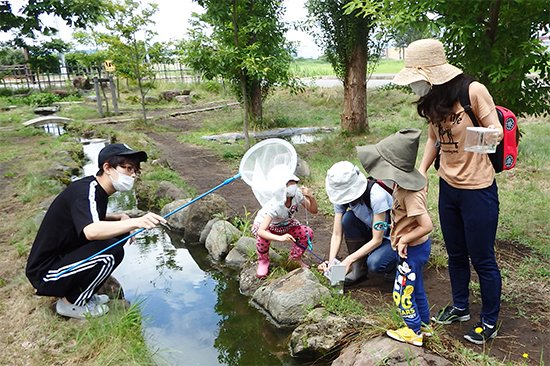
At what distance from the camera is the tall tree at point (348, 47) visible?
8921mm

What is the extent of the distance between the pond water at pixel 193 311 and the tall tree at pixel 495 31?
8.63 feet

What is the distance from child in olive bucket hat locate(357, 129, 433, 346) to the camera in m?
2.38

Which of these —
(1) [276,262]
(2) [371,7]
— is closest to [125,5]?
(2) [371,7]

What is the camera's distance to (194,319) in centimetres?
335

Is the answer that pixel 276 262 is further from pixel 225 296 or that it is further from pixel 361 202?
pixel 361 202

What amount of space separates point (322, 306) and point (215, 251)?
157 cm

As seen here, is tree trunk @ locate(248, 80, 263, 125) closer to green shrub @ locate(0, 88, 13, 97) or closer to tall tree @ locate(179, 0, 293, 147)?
tall tree @ locate(179, 0, 293, 147)

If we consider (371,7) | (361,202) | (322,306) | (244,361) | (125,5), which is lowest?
(244,361)

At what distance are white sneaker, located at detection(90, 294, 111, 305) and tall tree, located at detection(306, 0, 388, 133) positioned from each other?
7353mm

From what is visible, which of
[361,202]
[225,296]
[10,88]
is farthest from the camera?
[10,88]

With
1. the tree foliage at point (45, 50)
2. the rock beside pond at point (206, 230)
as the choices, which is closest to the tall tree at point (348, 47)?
the rock beside pond at point (206, 230)

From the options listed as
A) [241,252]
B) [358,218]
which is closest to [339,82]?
[241,252]

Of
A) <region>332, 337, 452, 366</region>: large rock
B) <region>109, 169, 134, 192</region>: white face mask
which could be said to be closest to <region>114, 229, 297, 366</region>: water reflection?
<region>332, 337, 452, 366</region>: large rock

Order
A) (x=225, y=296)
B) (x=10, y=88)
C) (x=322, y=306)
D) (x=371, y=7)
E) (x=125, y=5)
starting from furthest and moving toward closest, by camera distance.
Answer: (x=10, y=88)
(x=125, y=5)
(x=371, y=7)
(x=225, y=296)
(x=322, y=306)
